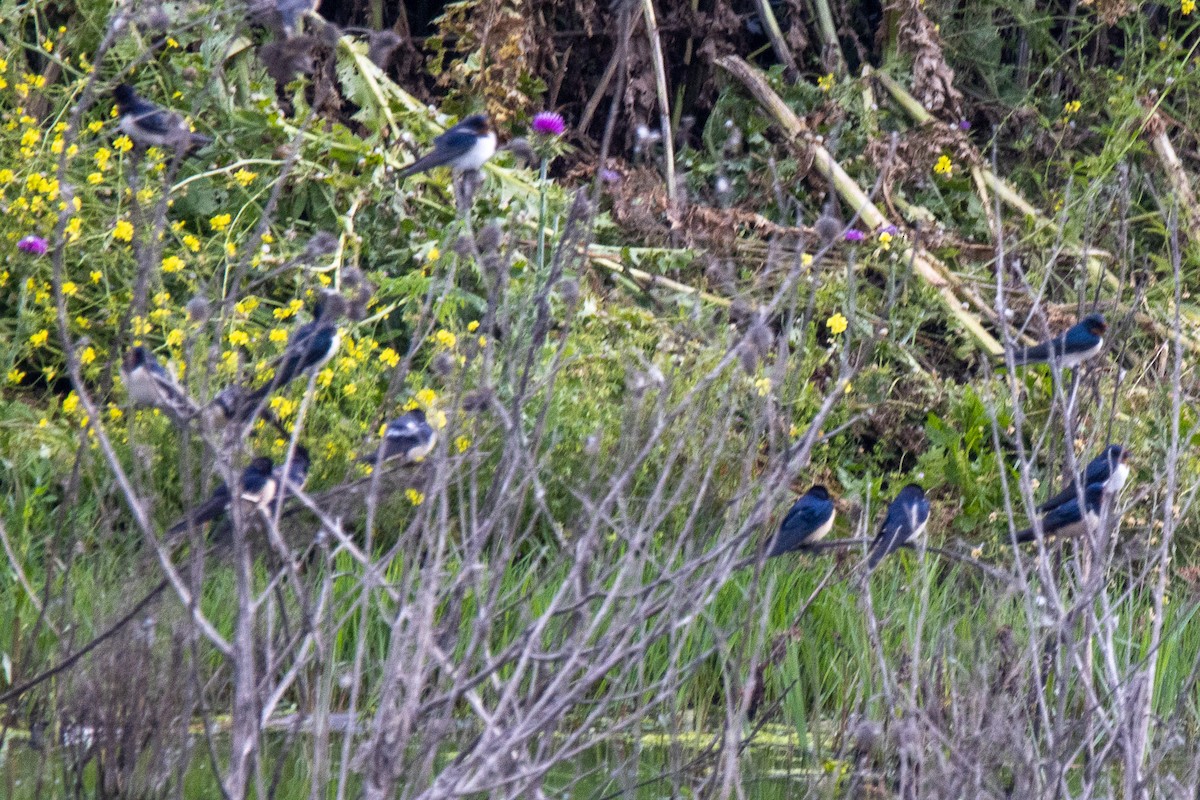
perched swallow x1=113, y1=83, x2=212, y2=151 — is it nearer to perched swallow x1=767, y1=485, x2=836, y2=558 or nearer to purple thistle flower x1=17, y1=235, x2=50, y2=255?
purple thistle flower x1=17, y1=235, x2=50, y2=255

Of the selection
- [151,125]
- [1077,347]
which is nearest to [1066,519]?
[1077,347]

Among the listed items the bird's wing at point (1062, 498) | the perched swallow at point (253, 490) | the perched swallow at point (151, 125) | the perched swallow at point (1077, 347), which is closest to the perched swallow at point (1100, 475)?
the bird's wing at point (1062, 498)

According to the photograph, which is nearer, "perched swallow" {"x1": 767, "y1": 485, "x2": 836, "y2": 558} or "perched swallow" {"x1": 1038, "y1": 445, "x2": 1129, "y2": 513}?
"perched swallow" {"x1": 1038, "y1": 445, "x2": 1129, "y2": 513}

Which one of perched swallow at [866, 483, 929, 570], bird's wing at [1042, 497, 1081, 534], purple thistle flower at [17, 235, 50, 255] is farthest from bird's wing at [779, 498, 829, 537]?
purple thistle flower at [17, 235, 50, 255]

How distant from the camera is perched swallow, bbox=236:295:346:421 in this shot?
2.50m

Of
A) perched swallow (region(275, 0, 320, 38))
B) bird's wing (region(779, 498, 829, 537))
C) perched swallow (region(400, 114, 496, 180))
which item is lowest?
bird's wing (region(779, 498, 829, 537))

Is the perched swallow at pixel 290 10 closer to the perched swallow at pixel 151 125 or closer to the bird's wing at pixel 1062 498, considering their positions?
the perched swallow at pixel 151 125

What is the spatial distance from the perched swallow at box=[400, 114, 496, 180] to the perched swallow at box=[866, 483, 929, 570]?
1584 mm

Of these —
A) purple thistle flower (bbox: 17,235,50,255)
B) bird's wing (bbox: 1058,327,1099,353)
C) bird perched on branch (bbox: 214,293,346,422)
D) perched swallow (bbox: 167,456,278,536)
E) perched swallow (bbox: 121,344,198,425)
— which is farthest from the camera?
purple thistle flower (bbox: 17,235,50,255)

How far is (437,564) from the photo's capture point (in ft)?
7.61

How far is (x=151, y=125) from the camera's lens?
4.13 metres

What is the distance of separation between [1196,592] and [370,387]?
104 inches

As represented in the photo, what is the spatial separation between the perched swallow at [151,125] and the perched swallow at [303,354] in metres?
0.36

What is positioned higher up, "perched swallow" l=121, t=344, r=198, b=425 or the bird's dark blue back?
the bird's dark blue back
